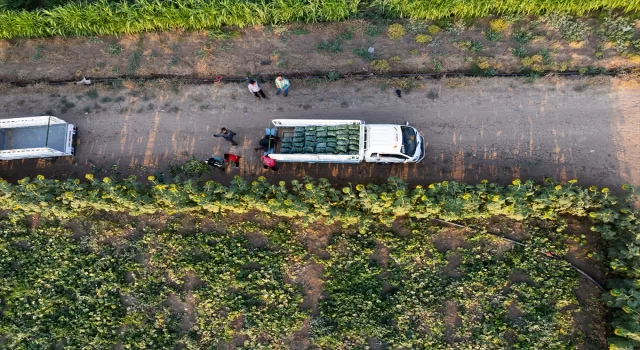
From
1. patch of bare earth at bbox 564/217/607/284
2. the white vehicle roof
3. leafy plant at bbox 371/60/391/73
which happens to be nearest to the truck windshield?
the white vehicle roof

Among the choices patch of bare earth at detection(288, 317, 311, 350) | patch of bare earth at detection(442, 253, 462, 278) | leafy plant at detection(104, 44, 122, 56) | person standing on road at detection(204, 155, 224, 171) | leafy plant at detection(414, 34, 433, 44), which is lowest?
patch of bare earth at detection(288, 317, 311, 350)

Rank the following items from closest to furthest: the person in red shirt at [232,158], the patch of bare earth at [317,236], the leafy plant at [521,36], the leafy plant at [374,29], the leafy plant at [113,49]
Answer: the patch of bare earth at [317,236], the person in red shirt at [232,158], the leafy plant at [521,36], the leafy plant at [374,29], the leafy plant at [113,49]

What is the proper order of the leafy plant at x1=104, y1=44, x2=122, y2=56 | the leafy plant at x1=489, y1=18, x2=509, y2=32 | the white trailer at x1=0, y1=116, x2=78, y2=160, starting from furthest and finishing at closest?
the leafy plant at x1=104, y1=44, x2=122, y2=56
the leafy plant at x1=489, y1=18, x2=509, y2=32
the white trailer at x1=0, y1=116, x2=78, y2=160

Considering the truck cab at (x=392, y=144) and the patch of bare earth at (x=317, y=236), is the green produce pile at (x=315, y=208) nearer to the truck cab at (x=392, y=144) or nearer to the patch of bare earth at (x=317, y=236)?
the patch of bare earth at (x=317, y=236)

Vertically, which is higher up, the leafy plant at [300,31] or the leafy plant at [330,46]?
the leafy plant at [300,31]

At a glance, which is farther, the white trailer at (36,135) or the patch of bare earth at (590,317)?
the white trailer at (36,135)

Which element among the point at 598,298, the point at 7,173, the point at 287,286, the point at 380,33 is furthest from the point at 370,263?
the point at 7,173

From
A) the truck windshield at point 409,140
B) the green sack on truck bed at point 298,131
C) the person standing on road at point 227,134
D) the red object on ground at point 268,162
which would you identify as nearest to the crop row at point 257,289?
the red object on ground at point 268,162

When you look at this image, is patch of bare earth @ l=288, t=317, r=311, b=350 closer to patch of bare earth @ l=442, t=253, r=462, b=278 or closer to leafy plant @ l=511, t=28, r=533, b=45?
patch of bare earth @ l=442, t=253, r=462, b=278
